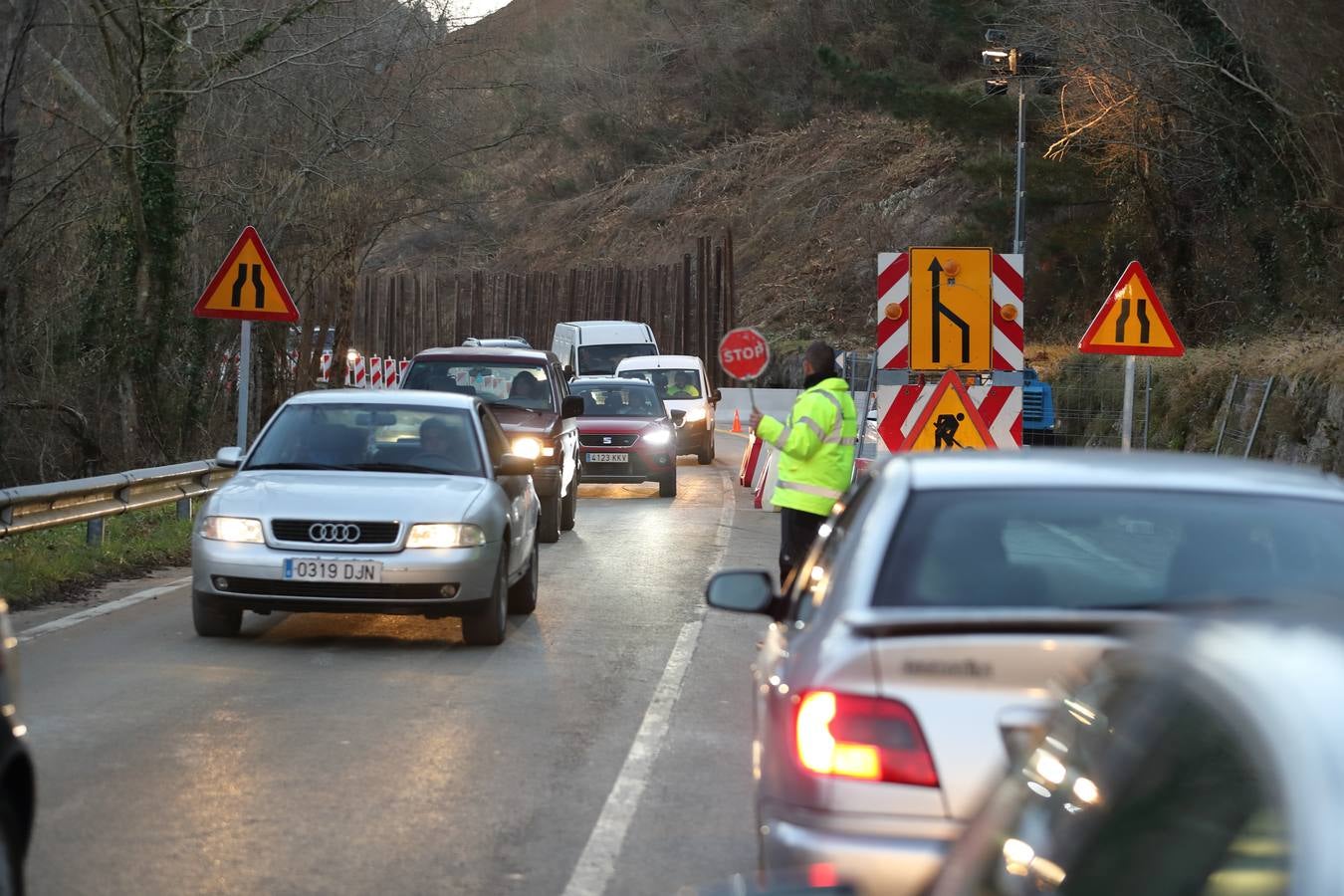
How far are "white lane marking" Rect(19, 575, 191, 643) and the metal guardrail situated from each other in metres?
1.04

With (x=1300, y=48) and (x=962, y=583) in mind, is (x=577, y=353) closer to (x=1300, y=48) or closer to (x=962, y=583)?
(x=1300, y=48)

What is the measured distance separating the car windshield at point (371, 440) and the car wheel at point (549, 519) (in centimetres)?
646

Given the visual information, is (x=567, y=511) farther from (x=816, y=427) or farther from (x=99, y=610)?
(x=816, y=427)

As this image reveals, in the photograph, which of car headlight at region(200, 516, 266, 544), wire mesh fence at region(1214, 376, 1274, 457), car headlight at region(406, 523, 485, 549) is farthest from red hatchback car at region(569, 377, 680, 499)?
car headlight at region(200, 516, 266, 544)

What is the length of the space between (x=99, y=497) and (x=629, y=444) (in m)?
11.1

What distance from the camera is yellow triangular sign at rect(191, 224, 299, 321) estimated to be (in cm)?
1830

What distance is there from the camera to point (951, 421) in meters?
15.1

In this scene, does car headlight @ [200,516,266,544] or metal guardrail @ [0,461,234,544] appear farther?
metal guardrail @ [0,461,234,544]

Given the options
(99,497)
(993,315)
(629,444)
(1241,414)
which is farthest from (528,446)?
(1241,414)

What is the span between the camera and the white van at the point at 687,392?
1344 inches

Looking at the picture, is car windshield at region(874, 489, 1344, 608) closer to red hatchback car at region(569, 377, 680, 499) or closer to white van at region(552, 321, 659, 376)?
red hatchback car at region(569, 377, 680, 499)

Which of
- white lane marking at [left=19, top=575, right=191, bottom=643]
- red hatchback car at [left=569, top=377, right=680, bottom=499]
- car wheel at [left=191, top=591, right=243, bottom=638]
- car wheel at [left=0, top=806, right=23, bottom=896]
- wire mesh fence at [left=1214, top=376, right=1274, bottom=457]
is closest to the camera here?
car wheel at [left=0, top=806, right=23, bottom=896]

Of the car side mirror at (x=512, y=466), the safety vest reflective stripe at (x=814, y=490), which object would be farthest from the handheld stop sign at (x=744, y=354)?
the safety vest reflective stripe at (x=814, y=490)

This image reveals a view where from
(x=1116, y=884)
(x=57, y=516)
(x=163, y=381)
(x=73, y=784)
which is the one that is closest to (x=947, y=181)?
(x=163, y=381)
